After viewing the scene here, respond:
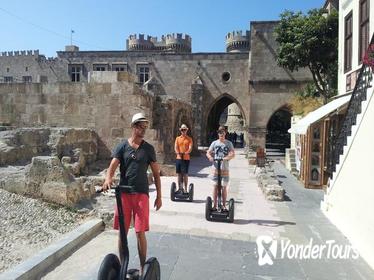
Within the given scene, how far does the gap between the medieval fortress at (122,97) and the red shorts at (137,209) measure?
2.80 metres

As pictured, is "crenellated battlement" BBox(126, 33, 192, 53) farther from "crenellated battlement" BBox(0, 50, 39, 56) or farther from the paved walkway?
the paved walkway

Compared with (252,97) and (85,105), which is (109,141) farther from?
(252,97)

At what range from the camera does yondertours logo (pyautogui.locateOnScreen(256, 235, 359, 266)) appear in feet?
16.3

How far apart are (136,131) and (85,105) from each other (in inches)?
364

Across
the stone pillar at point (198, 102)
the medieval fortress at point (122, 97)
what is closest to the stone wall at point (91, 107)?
the medieval fortress at point (122, 97)

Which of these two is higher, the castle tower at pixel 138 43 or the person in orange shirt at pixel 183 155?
the castle tower at pixel 138 43

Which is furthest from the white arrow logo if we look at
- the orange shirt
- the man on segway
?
the orange shirt

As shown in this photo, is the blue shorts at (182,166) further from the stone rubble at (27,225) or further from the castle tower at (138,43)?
the castle tower at (138,43)

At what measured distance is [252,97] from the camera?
87.1ft

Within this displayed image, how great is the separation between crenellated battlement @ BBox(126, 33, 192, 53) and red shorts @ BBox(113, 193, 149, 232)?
41.6m

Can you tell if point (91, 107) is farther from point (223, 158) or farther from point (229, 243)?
point (229, 243)

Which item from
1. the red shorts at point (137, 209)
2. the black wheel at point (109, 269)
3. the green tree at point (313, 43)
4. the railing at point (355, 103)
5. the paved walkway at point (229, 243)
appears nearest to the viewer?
the black wheel at point (109, 269)

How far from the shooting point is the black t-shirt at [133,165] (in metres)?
3.96

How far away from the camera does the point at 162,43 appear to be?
4684 cm
